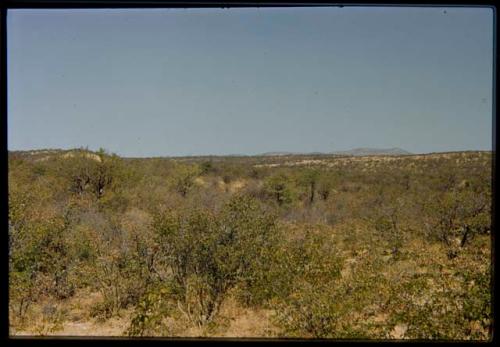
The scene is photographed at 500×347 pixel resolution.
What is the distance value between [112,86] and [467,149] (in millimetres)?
4868

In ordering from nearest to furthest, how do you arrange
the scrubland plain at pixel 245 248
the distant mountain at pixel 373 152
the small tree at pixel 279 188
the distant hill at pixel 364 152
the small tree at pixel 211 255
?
the scrubland plain at pixel 245 248 → the small tree at pixel 211 255 → the small tree at pixel 279 188 → the distant hill at pixel 364 152 → the distant mountain at pixel 373 152

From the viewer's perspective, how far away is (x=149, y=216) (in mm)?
6492

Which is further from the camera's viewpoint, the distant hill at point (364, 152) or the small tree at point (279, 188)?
the distant hill at point (364, 152)

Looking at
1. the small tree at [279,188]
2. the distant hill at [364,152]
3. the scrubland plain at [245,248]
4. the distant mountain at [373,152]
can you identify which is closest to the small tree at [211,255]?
the scrubland plain at [245,248]

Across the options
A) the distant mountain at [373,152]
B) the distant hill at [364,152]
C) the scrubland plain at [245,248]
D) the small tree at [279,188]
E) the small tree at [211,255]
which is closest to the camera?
the scrubland plain at [245,248]

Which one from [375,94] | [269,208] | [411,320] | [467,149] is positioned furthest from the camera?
[375,94]

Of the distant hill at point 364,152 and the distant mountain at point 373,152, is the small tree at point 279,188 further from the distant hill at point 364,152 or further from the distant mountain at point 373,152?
the distant mountain at point 373,152

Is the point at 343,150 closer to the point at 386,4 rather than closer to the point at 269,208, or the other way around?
the point at 269,208

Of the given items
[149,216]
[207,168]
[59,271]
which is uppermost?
[207,168]

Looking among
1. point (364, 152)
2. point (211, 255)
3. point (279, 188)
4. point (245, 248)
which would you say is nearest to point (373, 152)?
point (364, 152)

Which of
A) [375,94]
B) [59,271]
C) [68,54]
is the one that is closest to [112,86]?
[68,54]

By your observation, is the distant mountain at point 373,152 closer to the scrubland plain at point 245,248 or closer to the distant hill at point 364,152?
the distant hill at point 364,152

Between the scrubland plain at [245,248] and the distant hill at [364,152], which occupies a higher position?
Result: the distant hill at [364,152]

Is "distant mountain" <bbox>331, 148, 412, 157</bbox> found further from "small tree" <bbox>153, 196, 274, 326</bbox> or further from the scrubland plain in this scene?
"small tree" <bbox>153, 196, 274, 326</bbox>
